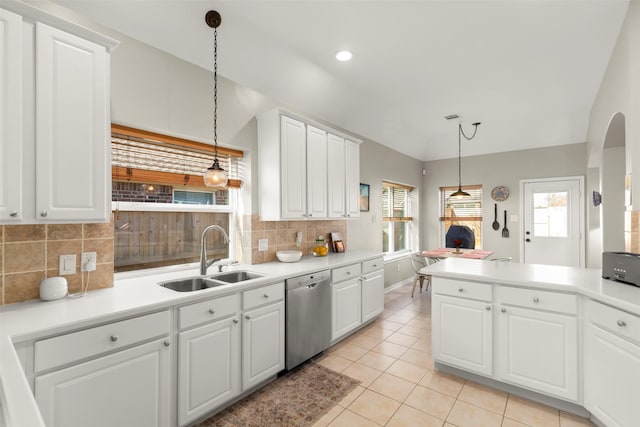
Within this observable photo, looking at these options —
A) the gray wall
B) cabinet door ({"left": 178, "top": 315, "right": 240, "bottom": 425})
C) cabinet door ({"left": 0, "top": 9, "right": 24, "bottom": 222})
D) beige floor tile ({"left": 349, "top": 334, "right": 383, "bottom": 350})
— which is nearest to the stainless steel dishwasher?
beige floor tile ({"left": 349, "top": 334, "right": 383, "bottom": 350})

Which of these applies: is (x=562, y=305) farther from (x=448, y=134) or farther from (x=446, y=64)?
(x=448, y=134)

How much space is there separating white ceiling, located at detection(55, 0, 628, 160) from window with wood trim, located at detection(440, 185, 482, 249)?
6.60 ft

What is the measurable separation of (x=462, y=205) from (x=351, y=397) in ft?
16.9

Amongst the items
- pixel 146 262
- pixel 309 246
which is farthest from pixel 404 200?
pixel 146 262

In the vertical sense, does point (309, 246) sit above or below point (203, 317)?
above

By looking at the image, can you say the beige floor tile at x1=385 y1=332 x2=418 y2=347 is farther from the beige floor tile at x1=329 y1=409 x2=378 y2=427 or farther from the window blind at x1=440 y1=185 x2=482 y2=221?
the window blind at x1=440 y1=185 x2=482 y2=221

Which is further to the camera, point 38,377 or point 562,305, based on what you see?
point 562,305

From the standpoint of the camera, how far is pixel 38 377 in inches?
54.6

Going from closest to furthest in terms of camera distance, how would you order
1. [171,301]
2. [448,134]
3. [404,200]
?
1. [171,301]
2. [448,134]
3. [404,200]

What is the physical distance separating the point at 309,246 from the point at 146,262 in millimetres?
1859

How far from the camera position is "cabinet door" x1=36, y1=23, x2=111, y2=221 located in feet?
5.30

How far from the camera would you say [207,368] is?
2039 mm

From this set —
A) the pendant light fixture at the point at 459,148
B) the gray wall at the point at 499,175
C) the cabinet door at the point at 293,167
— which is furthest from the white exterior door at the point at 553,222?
the cabinet door at the point at 293,167

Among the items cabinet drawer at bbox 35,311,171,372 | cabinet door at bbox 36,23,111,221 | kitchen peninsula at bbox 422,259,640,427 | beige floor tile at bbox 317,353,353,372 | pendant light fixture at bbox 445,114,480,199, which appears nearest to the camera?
cabinet drawer at bbox 35,311,171,372
